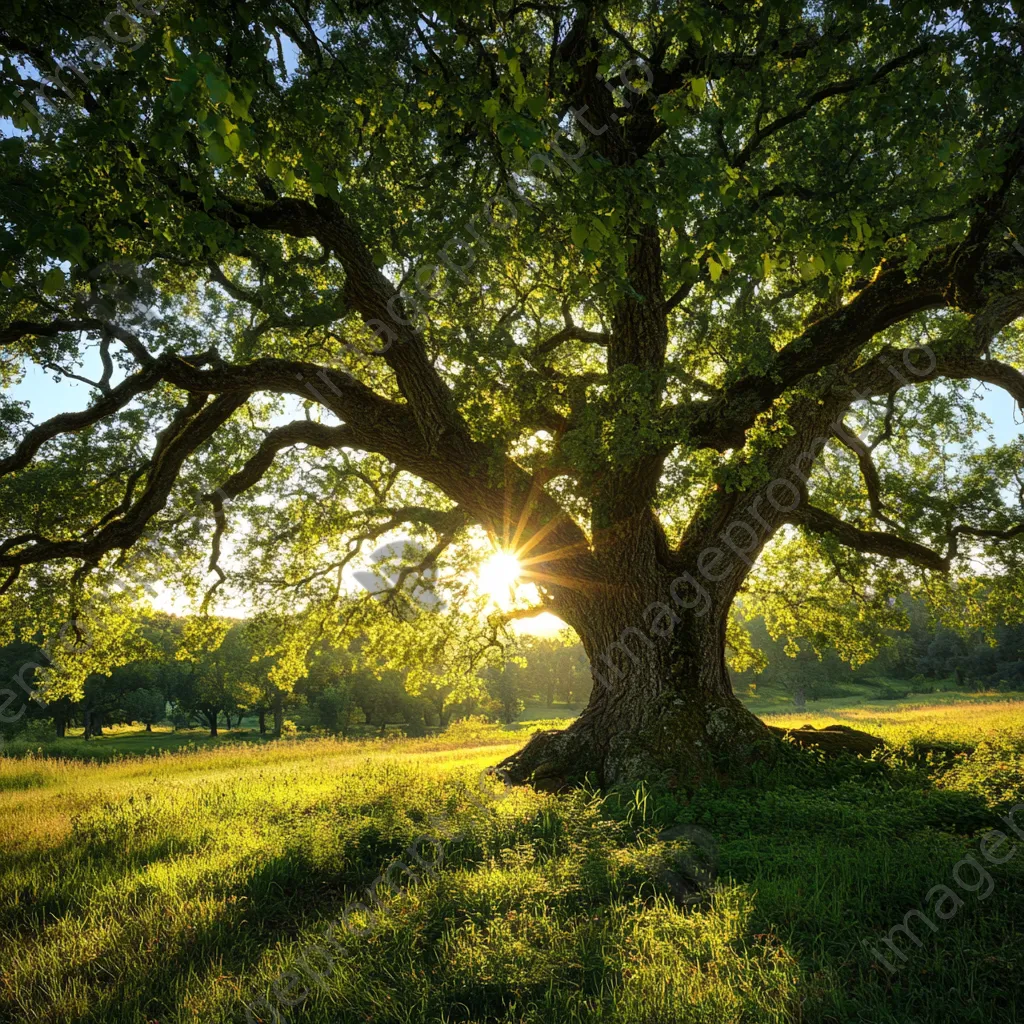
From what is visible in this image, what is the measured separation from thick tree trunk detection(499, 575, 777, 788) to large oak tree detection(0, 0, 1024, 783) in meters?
0.06

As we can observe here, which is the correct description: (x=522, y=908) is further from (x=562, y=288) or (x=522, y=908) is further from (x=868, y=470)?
(x=868, y=470)

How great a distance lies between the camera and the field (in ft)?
12.0

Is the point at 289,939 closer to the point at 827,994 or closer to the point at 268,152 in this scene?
the point at 827,994

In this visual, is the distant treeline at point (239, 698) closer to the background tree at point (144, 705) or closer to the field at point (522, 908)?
the background tree at point (144, 705)

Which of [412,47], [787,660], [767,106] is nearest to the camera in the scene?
[412,47]

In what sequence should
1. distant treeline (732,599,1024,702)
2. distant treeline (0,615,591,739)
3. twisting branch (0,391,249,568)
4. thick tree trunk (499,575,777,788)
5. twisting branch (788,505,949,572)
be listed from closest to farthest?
thick tree trunk (499,575,777,788) → twisting branch (0,391,249,568) → twisting branch (788,505,949,572) → distant treeline (0,615,591,739) → distant treeline (732,599,1024,702)

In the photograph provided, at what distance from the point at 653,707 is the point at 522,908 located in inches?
218

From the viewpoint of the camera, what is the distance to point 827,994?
3.54 metres

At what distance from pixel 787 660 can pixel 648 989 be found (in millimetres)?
67123

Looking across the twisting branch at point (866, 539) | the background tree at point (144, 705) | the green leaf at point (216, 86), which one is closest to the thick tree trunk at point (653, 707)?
the twisting branch at point (866, 539)

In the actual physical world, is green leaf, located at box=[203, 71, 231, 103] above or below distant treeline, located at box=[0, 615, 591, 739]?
above

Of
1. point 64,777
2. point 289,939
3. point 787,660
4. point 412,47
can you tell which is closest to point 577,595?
point 289,939

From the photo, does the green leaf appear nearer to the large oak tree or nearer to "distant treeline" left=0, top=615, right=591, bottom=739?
the large oak tree

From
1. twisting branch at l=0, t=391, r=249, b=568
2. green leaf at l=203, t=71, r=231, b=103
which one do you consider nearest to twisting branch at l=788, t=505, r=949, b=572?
twisting branch at l=0, t=391, r=249, b=568
